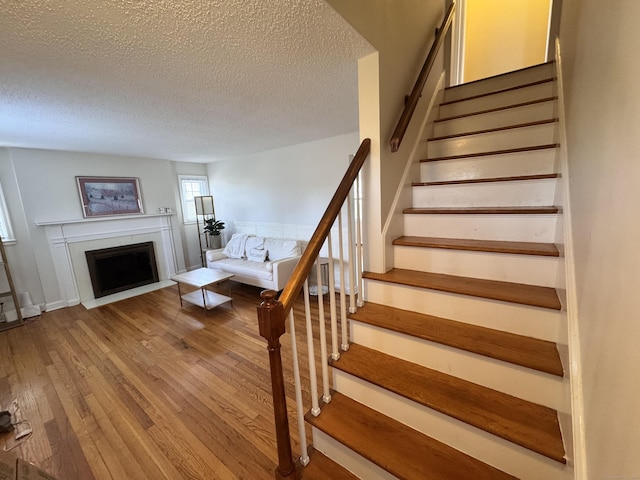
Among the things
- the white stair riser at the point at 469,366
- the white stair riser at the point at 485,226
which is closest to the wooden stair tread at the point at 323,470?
the white stair riser at the point at 469,366

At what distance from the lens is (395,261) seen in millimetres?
1670

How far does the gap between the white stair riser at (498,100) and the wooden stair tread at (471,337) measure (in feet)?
5.94

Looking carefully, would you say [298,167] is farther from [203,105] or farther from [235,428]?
[235,428]

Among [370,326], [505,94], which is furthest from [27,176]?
[505,94]

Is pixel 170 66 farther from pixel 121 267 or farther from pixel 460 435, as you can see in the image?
pixel 121 267

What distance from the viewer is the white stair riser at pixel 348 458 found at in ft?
3.51

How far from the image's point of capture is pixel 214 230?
5.35 m

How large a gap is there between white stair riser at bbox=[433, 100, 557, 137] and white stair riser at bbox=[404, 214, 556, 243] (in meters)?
0.86

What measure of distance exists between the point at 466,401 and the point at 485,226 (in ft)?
3.20

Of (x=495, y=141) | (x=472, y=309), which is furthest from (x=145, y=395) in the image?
(x=495, y=141)

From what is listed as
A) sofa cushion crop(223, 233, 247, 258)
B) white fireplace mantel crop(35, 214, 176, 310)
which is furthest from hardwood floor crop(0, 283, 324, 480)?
sofa cushion crop(223, 233, 247, 258)

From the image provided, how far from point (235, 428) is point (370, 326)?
3.75 ft

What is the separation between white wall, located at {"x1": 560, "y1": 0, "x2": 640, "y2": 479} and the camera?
47 centimetres

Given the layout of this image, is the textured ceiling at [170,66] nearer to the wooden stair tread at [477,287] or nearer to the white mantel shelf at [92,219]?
the white mantel shelf at [92,219]
